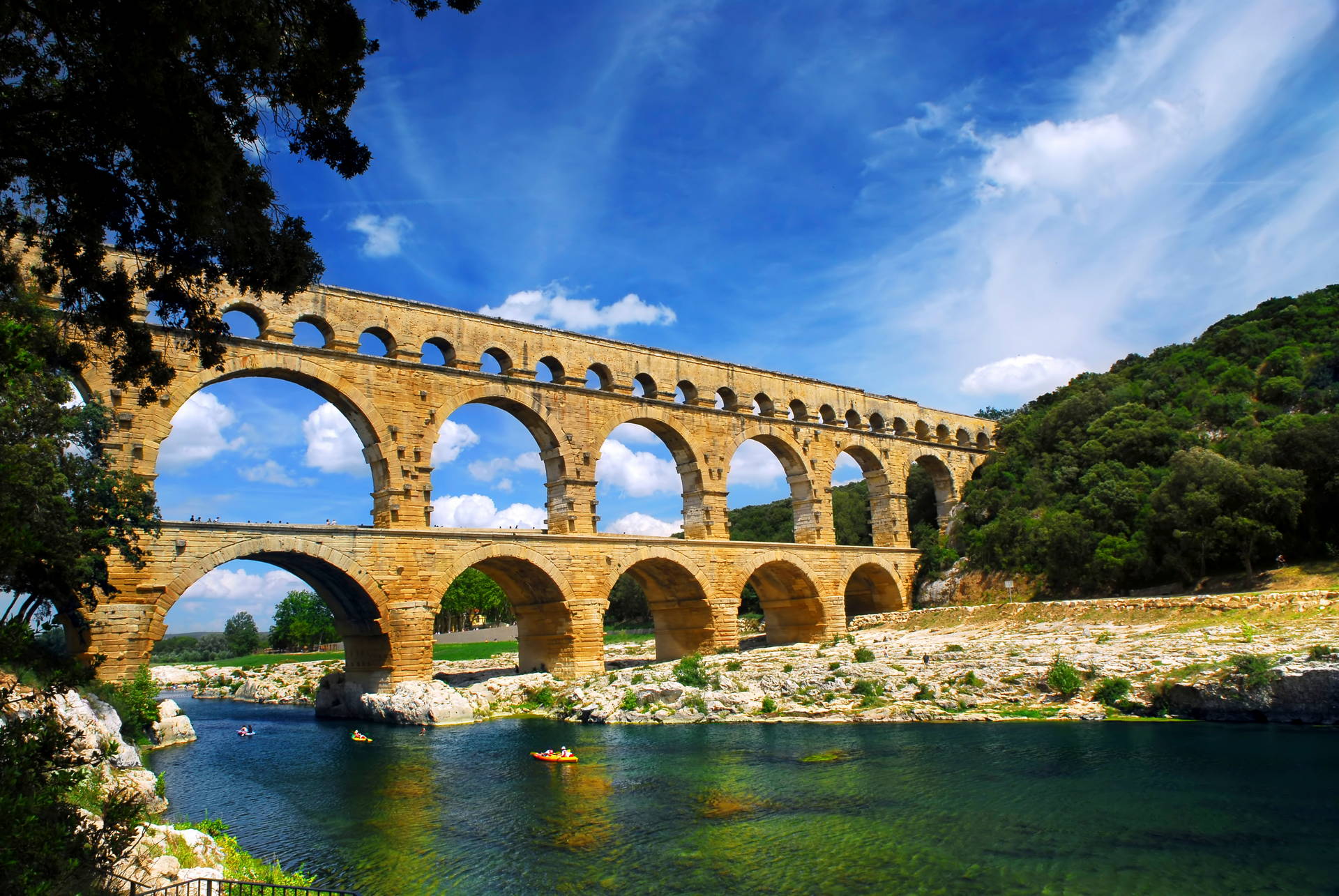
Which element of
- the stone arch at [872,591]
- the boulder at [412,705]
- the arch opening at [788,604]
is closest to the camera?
the boulder at [412,705]

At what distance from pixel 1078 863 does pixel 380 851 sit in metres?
7.96

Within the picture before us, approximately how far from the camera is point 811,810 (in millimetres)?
11719

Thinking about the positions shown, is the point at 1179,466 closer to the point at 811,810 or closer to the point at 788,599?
the point at 788,599

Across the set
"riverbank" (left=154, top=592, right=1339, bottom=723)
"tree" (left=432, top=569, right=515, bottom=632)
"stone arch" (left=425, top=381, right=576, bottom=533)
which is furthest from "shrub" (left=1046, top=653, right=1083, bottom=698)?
"tree" (left=432, top=569, right=515, bottom=632)

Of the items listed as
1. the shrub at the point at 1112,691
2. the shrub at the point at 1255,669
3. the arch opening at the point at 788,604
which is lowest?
the shrub at the point at 1112,691

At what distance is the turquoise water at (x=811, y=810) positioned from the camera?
906 cm

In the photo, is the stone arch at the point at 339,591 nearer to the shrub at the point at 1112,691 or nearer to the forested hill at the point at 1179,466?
the shrub at the point at 1112,691

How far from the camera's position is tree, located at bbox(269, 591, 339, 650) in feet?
207

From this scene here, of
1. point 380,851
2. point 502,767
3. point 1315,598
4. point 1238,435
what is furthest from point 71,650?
point 1238,435

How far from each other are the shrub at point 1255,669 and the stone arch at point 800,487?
637 inches

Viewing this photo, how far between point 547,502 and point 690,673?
21.8ft

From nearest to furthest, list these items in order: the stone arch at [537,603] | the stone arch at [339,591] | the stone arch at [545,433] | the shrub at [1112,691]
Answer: the shrub at [1112,691], the stone arch at [339,591], the stone arch at [537,603], the stone arch at [545,433]

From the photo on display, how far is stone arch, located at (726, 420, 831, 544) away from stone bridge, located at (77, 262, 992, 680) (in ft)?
0.23

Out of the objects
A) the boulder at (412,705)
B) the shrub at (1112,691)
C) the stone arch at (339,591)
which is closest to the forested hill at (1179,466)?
the shrub at (1112,691)
